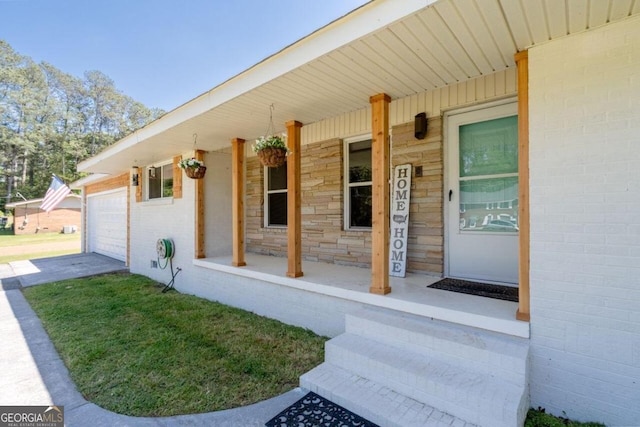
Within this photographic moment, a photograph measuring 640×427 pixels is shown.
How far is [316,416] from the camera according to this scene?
2.23 meters

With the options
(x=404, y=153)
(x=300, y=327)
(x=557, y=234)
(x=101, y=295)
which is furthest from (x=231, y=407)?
(x=101, y=295)

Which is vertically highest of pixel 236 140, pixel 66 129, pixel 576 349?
pixel 66 129

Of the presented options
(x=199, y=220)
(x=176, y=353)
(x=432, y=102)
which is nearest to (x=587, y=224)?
(x=432, y=102)

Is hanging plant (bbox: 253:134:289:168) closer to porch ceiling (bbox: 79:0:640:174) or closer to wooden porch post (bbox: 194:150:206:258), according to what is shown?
porch ceiling (bbox: 79:0:640:174)

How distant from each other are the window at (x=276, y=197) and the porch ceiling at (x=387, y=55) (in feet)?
5.20

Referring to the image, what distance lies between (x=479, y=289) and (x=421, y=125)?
2012 millimetres

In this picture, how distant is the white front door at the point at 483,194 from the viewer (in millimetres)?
3422

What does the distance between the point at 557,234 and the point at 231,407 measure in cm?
274

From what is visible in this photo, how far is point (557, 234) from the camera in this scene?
2.26 m

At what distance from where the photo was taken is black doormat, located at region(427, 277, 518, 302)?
Result: 3.01 meters

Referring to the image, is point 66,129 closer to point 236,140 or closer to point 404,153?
point 236,140

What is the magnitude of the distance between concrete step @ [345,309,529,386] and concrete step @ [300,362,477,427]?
402mm

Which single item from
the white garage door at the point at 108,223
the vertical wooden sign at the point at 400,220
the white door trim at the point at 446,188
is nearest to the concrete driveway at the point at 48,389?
the vertical wooden sign at the point at 400,220
